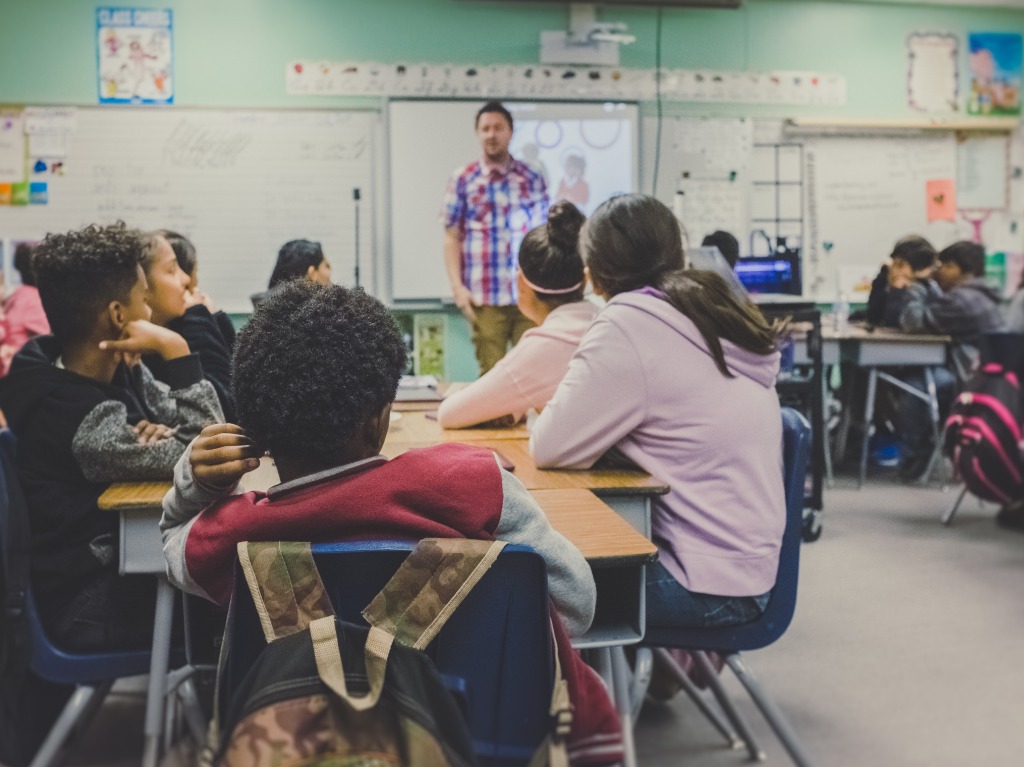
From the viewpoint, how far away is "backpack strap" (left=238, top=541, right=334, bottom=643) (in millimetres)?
957

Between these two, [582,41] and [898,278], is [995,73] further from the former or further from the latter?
[582,41]

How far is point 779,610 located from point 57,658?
1.25 meters

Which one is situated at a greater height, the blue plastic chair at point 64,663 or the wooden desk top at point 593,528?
the wooden desk top at point 593,528

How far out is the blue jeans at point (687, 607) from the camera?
1.83 metres

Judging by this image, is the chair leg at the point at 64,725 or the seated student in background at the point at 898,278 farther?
the seated student in background at the point at 898,278

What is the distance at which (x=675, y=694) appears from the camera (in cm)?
256

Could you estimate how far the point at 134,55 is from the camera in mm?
5723

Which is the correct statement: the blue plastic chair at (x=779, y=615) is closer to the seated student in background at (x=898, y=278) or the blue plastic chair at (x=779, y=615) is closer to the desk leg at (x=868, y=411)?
the desk leg at (x=868, y=411)

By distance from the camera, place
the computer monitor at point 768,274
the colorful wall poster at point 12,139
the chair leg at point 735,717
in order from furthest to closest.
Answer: the colorful wall poster at point 12,139 → the computer monitor at point 768,274 → the chair leg at point 735,717

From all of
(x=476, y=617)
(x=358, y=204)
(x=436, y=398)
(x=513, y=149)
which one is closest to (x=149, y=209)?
(x=358, y=204)

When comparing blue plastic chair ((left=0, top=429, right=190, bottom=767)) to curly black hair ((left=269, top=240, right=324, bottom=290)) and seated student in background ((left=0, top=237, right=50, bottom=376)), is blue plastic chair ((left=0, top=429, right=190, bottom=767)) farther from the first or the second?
seated student in background ((left=0, top=237, right=50, bottom=376))

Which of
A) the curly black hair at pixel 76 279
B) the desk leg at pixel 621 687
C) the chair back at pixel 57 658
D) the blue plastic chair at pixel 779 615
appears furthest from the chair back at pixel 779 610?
the curly black hair at pixel 76 279

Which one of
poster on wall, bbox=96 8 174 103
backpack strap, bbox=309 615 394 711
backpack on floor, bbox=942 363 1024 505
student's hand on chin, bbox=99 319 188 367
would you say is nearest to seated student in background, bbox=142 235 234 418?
student's hand on chin, bbox=99 319 188 367

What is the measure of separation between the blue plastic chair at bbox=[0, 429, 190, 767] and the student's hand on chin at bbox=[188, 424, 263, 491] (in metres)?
0.71
